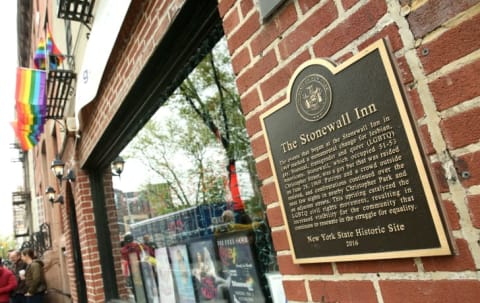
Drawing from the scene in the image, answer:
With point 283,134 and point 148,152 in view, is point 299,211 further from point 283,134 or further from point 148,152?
point 148,152

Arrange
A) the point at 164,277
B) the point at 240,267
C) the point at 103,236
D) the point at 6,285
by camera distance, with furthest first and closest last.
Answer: the point at 6,285 < the point at 103,236 < the point at 164,277 < the point at 240,267

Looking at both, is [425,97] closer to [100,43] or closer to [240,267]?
[240,267]

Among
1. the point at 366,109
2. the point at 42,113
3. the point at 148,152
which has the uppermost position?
the point at 42,113

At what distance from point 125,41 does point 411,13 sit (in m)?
3.12

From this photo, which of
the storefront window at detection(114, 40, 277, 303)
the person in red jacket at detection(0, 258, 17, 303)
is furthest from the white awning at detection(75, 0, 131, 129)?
the person in red jacket at detection(0, 258, 17, 303)

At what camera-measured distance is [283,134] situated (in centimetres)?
156

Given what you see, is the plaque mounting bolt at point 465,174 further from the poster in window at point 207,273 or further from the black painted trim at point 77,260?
the black painted trim at point 77,260

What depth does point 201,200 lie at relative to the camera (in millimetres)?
3381

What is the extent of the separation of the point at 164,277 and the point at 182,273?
49 cm

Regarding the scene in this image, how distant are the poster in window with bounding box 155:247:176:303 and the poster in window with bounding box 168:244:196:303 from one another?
0.44 ft

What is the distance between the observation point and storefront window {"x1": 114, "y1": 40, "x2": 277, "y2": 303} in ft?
9.19

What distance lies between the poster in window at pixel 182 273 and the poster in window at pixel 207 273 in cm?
11

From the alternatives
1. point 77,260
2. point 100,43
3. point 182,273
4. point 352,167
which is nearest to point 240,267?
point 182,273

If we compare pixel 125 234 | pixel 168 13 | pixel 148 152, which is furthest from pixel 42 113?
pixel 168 13
